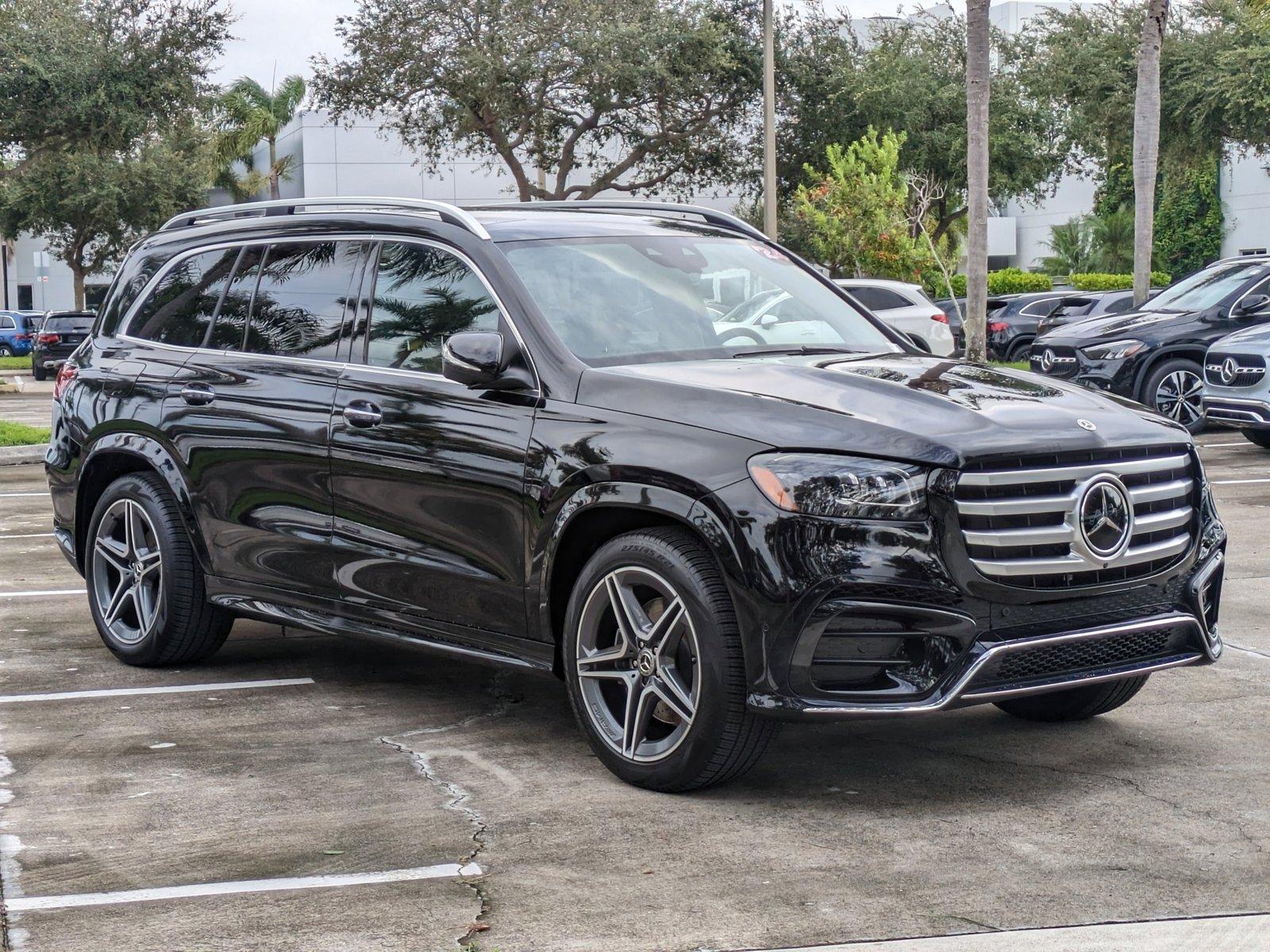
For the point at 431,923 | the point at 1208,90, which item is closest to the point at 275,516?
the point at 431,923

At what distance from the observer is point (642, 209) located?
6.82 m

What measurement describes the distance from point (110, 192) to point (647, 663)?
148ft

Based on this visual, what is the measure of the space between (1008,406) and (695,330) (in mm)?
1207

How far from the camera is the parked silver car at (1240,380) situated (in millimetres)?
14617

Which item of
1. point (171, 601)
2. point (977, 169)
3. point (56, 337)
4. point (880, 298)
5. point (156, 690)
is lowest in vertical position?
point (156, 690)

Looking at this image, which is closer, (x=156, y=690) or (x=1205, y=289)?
(x=156, y=690)

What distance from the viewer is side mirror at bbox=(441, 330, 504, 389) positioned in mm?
5555

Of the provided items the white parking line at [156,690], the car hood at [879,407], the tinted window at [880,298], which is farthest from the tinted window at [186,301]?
the tinted window at [880,298]

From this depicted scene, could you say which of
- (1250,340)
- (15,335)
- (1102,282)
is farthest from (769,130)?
(15,335)

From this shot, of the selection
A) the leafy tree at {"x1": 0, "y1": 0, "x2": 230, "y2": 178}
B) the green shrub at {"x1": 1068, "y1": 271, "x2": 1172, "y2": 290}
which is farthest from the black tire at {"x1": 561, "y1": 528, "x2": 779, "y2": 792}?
the green shrub at {"x1": 1068, "y1": 271, "x2": 1172, "y2": 290}

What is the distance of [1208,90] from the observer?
99.7ft

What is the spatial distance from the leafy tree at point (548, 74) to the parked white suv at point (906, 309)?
15.2 metres

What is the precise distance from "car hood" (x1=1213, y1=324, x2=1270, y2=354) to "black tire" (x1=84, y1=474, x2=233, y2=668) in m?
10.4

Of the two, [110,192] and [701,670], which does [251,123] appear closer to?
[110,192]
